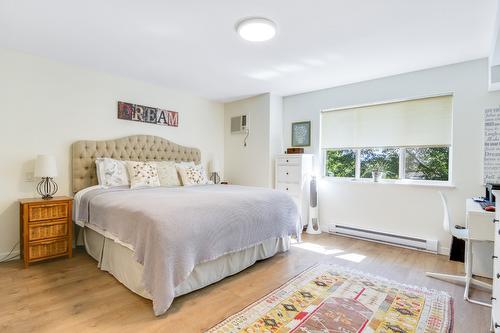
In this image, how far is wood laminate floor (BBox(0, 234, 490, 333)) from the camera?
1.78 metres

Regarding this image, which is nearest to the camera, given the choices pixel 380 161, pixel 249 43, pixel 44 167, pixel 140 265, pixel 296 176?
pixel 140 265

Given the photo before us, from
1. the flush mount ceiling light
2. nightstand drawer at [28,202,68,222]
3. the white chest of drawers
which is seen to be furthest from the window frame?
nightstand drawer at [28,202,68,222]

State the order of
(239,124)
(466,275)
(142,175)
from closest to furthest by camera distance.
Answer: (466,275) → (142,175) → (239,124)

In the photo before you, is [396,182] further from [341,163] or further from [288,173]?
[288,173]

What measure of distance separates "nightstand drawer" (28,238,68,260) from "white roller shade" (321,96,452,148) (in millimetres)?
3774

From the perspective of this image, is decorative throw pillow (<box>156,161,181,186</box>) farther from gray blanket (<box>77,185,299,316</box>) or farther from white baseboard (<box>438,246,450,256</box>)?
white baseboard (<box>438,246,450,256</box>)

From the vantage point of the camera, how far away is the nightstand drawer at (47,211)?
106 inches

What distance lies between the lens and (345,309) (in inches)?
77.7

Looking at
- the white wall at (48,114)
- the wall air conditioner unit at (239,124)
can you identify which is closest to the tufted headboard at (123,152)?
the white wall at (48,114)

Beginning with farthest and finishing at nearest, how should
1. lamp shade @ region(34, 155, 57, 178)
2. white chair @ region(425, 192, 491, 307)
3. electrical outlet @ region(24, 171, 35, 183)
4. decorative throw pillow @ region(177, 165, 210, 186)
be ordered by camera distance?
decorative throw pillow @ region(177, 165, 210, 186), electrical outlet @ region(24, 171, 35, 183), lamp shade @ region(34, 155, 57, 178), white chair @ region(425, 192, 491, 307)

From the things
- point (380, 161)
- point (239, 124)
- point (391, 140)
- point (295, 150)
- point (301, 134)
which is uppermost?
point (239, 124)

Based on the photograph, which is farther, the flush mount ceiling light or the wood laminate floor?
the flush mount ceiling light

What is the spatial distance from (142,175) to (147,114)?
1.09 m

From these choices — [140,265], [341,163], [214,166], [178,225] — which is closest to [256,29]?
[178,225]
